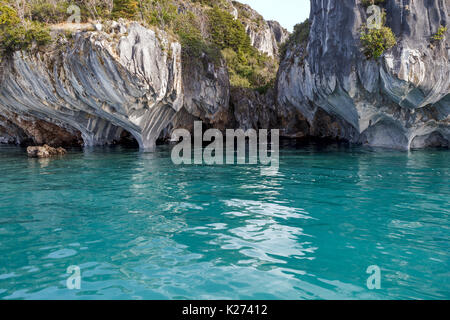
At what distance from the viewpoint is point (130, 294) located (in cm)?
411

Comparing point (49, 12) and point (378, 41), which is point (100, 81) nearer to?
point (49, 12)

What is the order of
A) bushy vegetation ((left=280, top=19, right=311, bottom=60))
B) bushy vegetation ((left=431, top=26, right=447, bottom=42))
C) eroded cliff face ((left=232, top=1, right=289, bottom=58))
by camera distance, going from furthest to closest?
eroded cliff face ((left=232, top=1, right=289, bottom=58)) → bushy vegetation ((left=280, top=19, right=311, bottom=60)) → bushy vegetation ((left=431, top=26, right=447, bottom=42))

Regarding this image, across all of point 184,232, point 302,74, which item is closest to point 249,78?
point 302,74

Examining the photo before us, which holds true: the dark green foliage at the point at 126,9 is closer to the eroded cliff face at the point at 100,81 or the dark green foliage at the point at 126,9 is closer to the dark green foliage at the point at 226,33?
the eroded cliff face at the point at 100,81

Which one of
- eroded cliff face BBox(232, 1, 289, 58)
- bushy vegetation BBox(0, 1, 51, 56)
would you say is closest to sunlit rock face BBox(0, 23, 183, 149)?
bushy vegetation BBox(0, 1, 51, 56)

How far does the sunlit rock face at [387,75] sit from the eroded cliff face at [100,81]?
37.1 ft

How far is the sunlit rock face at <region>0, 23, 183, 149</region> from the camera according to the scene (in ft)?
66.2

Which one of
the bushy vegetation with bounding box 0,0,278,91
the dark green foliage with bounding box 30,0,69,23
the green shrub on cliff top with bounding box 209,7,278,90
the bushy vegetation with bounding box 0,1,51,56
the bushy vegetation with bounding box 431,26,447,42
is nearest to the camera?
the bushy vegetation with bounding box 431,26,447,42

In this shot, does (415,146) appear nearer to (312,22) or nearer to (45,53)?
(312,22)

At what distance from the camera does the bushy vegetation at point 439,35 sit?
61.5 feet

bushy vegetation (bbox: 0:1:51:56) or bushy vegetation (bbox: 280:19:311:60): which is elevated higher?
bushy vegetation (bbox: 280:19:311:60)

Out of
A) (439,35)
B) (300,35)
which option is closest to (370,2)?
(439,35)

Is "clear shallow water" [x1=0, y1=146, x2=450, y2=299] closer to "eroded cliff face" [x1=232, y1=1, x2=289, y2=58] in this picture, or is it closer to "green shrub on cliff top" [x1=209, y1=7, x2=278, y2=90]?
"green shrub on cliff top" [x1=209, y1=7, x2=278, y2=90]

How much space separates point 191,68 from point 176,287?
1103 inches
